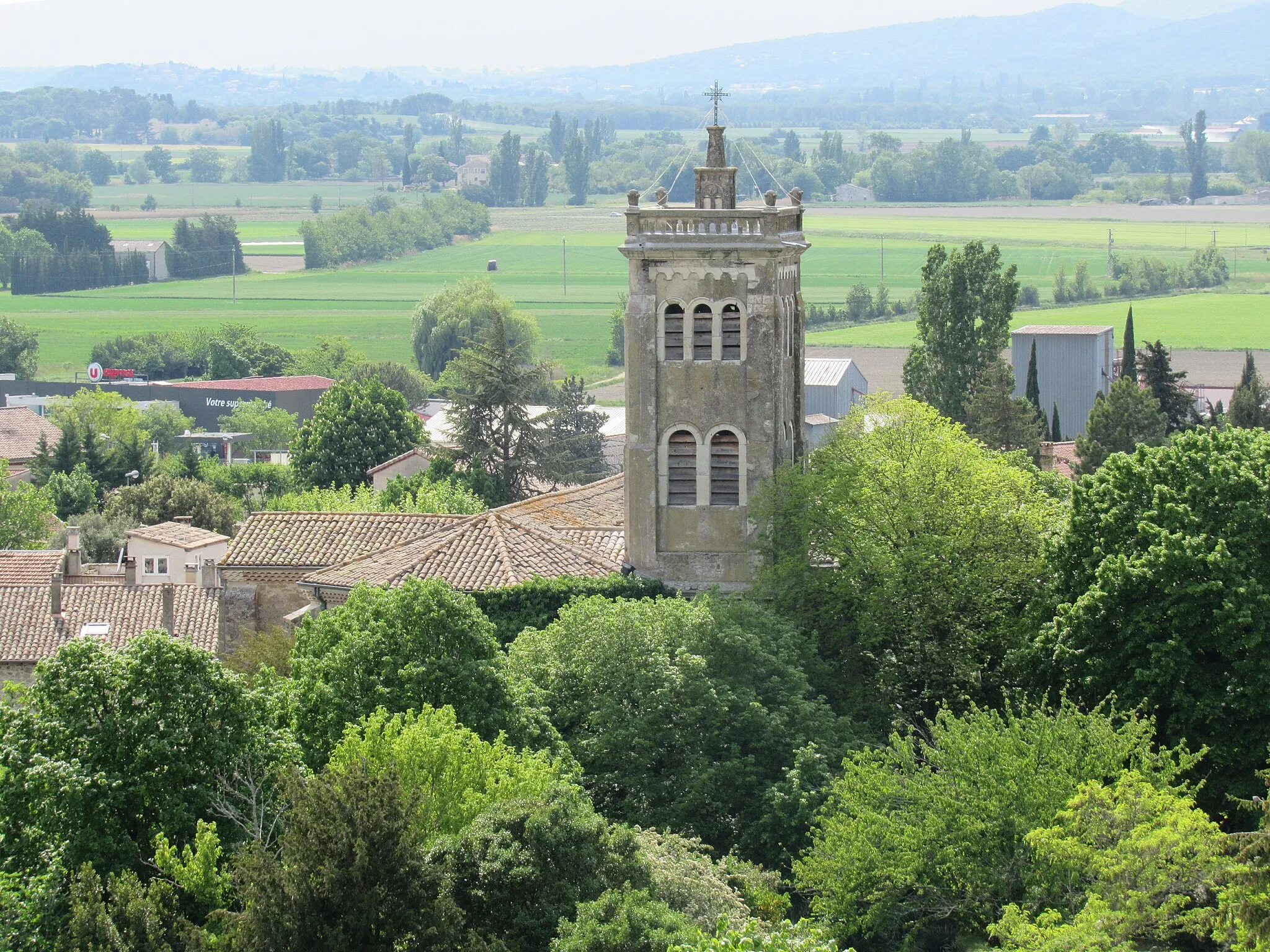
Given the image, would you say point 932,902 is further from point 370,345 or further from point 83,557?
point 370,345

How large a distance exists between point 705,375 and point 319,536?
401 inches

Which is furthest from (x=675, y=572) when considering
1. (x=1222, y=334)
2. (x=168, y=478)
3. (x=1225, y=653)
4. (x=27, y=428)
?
(x=1222, y=334)

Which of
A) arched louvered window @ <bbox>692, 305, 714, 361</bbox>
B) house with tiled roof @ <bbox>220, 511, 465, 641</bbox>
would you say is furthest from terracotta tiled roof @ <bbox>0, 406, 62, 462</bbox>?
arched louvered window @ <bbox>692, 305, 714, 361</bbox>

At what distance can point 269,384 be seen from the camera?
13288 cm

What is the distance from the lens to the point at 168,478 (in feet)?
277

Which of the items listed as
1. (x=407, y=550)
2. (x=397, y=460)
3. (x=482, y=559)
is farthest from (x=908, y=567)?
(x=397, y=460)

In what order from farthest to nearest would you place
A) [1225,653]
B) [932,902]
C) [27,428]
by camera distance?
1. [27,428]
2. [1225,653]
3. [932,902]

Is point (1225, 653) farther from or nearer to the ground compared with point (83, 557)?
farther from the ground

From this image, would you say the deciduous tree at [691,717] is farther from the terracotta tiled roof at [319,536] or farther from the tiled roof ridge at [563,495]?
the tiled roof ridge at [563,495]

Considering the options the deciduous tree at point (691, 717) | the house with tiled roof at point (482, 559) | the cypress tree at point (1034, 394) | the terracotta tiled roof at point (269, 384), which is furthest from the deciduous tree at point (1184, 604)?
the terracotta tiled roof at point (269, 384)

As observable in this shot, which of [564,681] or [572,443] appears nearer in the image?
[564,681]

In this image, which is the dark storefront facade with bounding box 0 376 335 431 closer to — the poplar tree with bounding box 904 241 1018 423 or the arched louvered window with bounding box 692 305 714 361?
the poplar tree with bounding box 904 241 1018 423

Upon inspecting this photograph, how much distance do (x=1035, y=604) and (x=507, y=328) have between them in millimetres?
109626

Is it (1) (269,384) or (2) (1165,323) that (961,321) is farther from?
(2) (1165,323)
